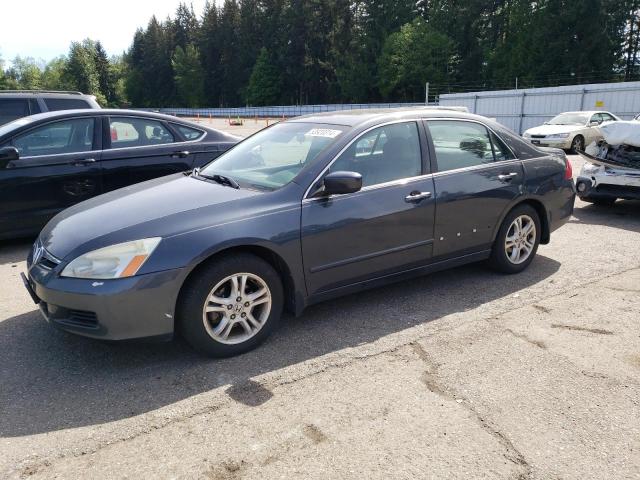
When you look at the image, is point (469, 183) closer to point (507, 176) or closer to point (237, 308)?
point (507, 176)

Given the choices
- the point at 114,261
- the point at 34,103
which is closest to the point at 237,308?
the point at 114,261

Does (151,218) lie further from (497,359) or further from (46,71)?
(46,71)

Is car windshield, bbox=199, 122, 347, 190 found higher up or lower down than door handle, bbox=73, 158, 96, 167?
higher up

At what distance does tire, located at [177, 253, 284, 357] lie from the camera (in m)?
3.32

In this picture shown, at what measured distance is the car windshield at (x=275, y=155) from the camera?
4.00m

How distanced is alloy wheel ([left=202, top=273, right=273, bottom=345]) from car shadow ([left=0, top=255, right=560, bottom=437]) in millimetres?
171

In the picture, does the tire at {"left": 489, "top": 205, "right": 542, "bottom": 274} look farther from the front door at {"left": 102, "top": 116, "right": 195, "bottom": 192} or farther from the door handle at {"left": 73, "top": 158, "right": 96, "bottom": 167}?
the door handle at {"left": 73, "top": 158, "right": 96, "bottom": 167}

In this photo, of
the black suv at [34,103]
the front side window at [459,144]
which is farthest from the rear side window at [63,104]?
the front side window at [459,144]

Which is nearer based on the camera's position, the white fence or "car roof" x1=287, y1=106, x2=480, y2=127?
"car roof" x1=287, y1=106, x2=480, y2=127

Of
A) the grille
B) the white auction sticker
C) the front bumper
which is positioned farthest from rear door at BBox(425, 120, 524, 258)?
the grille

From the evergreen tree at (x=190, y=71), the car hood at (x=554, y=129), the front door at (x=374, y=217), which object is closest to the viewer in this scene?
the front door at (x=374, y=217)

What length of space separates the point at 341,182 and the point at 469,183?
4.72ft

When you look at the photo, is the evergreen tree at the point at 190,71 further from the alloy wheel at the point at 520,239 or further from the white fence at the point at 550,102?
the alloy wheel at the point at 520,239

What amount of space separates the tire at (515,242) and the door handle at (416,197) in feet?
3.39
